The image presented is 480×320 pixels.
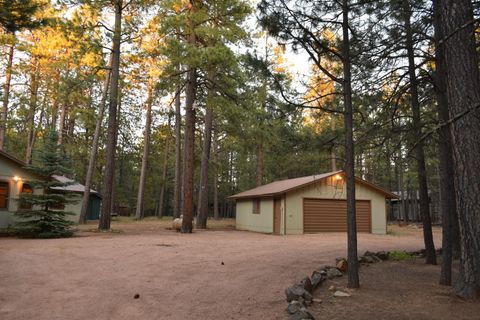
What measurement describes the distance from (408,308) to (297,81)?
4420mm

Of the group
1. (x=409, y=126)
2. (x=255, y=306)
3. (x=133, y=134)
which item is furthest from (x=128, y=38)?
(x=133, y=134)

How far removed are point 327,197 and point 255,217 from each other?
15.0ft

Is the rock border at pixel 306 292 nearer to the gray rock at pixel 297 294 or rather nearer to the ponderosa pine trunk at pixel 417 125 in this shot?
the gray rock at pixel 297 294

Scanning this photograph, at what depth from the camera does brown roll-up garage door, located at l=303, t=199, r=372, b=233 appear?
19.5 meters

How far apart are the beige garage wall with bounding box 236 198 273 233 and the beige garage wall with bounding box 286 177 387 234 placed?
1425mm

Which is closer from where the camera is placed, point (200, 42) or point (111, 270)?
point (111, 270)

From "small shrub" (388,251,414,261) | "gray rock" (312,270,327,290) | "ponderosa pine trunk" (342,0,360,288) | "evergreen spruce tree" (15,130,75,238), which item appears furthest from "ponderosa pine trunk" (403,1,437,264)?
"evergreen spruce tree" (15,130,75,238)

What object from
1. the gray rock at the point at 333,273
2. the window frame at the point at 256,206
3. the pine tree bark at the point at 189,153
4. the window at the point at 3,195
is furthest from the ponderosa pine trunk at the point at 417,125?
the window at the point at 3,195

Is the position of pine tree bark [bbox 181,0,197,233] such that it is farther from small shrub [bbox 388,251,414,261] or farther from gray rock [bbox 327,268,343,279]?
gray rock [bbox 327,268,343,279]

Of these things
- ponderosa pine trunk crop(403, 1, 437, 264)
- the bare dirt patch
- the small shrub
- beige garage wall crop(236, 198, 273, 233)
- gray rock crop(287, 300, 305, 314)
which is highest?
ponderosa pine trunk crop(403, 1, 437, 264)

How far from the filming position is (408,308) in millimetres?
4973

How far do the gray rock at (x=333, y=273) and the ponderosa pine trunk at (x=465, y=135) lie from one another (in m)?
2.07

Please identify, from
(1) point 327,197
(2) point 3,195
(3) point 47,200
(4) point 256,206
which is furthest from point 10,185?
(1) point 327,197

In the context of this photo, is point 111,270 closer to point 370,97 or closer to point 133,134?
point 370,97
